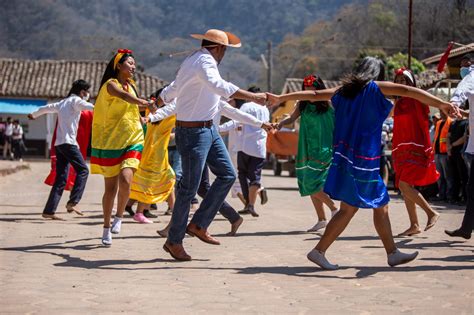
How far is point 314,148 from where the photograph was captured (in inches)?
450

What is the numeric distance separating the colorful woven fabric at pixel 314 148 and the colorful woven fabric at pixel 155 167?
6.26 ft

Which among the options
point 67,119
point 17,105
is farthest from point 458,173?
point 17,105

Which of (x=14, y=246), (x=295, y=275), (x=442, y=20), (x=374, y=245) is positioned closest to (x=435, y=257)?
(x=374, y=245)

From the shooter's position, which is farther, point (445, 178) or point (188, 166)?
point (445, 178)

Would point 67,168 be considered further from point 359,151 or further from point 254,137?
point 359,151

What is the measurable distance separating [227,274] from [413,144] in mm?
3695

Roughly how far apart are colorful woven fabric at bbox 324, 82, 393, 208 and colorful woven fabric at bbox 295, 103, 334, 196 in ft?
10.2

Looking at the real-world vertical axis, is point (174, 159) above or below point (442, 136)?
above

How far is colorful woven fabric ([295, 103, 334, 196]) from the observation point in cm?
1135

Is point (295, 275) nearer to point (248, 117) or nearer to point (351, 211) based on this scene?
point (351, 211)

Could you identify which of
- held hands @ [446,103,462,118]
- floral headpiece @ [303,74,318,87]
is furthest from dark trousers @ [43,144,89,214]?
held hands @ [446,103,462,118]

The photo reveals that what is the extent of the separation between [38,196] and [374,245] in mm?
10194

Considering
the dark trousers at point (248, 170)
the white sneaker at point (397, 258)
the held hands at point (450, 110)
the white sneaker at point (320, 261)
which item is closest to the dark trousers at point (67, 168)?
the dark trousers at point (248, 170)

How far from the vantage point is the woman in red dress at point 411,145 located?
10.8 m
